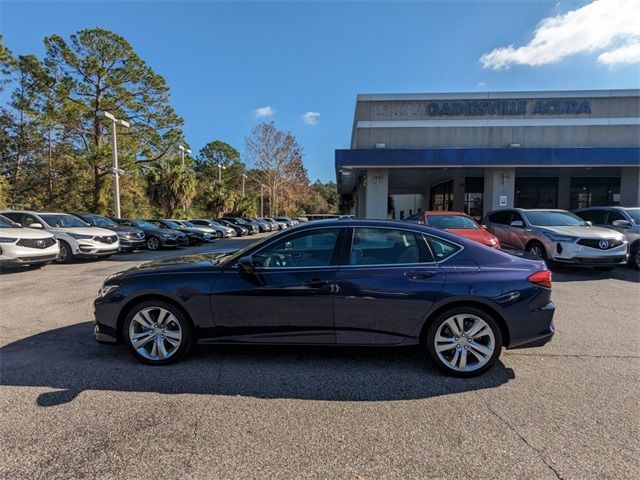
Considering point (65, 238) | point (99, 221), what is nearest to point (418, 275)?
point (65, 238)

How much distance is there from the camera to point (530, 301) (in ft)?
12.1

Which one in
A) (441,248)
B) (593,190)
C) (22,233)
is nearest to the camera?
(441,248)

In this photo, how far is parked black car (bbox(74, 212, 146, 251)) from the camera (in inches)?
558

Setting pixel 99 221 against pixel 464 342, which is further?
pixel 99 221

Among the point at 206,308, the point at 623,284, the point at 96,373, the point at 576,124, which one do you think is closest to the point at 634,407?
the point at 206,308

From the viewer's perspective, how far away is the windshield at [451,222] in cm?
993

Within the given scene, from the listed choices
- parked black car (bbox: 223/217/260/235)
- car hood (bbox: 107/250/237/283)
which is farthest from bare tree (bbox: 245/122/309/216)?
car hood (bbox: 107/250/237/283)

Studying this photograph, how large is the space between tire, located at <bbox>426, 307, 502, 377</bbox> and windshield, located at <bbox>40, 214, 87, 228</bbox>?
1228cm

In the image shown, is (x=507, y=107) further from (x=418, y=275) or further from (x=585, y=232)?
(x=418, y=275)

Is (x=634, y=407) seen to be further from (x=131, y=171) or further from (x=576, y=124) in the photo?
(x=131, y=171)

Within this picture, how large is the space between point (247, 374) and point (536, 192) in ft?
75.3

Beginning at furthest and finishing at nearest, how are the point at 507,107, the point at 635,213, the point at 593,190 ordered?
the point at 593,190 → the point at 507,107 → the point at 635,213

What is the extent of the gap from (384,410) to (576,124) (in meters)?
20.9

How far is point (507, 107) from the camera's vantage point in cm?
1880
